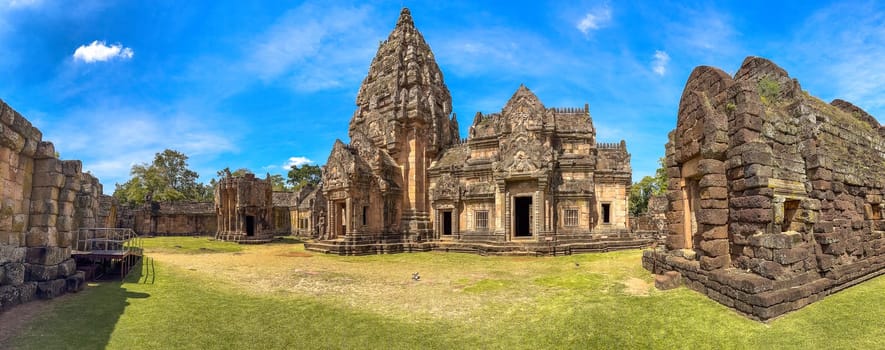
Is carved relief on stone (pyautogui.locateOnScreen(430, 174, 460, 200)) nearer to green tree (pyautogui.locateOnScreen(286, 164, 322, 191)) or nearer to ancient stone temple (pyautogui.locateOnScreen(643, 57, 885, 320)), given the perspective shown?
ancient stone temple (pyautogui.locateOnScreen(643, 57, 885, 320))

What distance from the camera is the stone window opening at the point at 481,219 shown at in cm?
2164

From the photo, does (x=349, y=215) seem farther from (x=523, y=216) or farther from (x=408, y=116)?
(x=523, y=216)

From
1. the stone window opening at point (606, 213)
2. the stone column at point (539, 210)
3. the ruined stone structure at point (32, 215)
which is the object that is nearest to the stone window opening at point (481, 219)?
the stone column at point (539, 210)

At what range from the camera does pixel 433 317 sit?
27.8 ft

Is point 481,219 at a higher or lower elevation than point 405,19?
lower

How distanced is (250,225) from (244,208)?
9.48 feet

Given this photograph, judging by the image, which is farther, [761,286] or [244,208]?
[244,208]

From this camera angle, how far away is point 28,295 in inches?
305

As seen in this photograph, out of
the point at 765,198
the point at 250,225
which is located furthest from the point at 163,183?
the point at 765,198

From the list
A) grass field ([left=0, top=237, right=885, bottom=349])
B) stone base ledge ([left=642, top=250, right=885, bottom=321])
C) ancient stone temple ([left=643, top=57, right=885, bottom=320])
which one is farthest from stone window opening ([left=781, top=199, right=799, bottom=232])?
grass field ([left=0, top=237, right=885, bottom=349])

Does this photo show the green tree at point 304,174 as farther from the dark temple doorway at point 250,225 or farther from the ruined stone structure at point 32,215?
the ruined stone structure at point 32,215

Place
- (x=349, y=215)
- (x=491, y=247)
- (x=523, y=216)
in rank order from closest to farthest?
1. (x=491, y=247)
2. (x=349, y=215)
3. (x=523, y=216)

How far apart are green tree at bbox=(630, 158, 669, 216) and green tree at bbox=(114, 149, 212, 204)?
53.4 metres

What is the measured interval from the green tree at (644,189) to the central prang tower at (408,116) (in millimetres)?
28872
